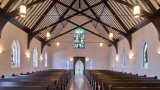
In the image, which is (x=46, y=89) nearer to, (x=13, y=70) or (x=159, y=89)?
(x=159, y=89)

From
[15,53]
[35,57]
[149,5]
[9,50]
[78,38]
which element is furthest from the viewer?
[78,38]

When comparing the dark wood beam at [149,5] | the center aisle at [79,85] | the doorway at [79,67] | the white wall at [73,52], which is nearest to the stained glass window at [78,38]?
the white wall at [73,52]

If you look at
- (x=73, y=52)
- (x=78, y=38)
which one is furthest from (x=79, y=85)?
(x=78, y=38)

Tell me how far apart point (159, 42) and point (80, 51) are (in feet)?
54.9

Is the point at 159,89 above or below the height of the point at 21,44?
below

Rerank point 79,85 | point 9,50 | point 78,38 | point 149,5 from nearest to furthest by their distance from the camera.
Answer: point 149,5
point 9,50
point 79,85
point 78,38

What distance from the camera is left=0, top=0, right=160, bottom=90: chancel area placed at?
27.1 feet

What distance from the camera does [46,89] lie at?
5398mm

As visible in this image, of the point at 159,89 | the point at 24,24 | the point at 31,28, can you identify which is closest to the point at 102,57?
the point at 31,28

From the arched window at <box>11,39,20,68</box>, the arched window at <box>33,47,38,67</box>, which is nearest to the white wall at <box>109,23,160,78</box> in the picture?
the arched window at <box>33,47,38,67</box>

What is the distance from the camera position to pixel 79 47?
87.6 ft

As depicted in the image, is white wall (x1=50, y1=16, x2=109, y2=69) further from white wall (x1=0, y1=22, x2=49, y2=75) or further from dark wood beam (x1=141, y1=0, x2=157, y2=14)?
dark wood beam (x1=141, y1=0, x2=157, y2=14)

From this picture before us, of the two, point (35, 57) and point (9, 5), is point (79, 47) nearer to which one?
point (35, 57)

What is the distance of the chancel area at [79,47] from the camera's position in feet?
27.1
